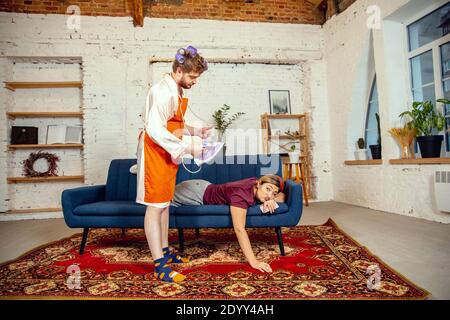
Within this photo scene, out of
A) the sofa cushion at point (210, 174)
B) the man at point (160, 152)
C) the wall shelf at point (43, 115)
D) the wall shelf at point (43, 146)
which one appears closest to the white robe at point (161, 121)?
the man at point (160, 152)

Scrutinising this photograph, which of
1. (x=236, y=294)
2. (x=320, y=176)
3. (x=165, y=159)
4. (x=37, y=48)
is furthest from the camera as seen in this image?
(x=320, y=176)

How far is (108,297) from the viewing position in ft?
4.96

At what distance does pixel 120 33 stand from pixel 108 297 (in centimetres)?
467

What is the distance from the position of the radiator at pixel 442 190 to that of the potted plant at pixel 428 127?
1.07 ft

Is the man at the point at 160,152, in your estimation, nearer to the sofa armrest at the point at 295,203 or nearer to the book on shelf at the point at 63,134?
the sofa armrest at the point at 295,203

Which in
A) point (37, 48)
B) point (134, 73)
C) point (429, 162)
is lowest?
point (429, 162)

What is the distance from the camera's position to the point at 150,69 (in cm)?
511

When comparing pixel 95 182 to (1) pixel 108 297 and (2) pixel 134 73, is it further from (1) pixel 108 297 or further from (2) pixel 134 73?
(1) pixel 108 297

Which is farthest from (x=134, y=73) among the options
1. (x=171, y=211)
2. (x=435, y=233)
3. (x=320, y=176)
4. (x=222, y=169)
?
(x=435, y=233)

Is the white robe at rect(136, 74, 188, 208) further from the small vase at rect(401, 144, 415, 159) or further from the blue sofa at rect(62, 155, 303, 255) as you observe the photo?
the small vase at rect(401, 144, 415, 159)

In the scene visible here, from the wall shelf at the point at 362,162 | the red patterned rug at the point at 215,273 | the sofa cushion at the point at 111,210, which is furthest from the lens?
the wall shelf at the point at 362,162

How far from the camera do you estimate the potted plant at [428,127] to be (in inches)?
127

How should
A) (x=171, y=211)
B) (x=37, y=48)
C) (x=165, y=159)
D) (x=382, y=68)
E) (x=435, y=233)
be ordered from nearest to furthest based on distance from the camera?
1. (x=165, y=159)
2. (x=171, y=211)
3. (x=435, y=233)
4. (x=382, y=68)
5. (x=37, y=48)

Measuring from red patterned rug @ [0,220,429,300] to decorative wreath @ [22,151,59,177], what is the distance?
2400 millimetres
